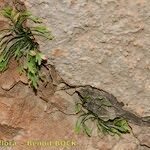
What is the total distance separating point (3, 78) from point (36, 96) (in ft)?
1.38

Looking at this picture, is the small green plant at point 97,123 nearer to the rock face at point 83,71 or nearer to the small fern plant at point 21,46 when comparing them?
the rock face at point 83,71

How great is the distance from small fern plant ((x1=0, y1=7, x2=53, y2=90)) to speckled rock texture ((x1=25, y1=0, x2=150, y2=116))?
148 millimetres

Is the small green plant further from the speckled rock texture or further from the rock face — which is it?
the speckled rock texture

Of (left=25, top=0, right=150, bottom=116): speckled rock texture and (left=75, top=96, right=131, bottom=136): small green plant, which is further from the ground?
(left=25, top=0, right=150, bottom=116): speckled rock texture

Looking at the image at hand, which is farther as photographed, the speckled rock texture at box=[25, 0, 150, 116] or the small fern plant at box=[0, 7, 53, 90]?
the small fern plant at box=[0, 7, 53, 90]

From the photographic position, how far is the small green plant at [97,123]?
426cm

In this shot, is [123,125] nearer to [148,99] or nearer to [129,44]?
[148,99]

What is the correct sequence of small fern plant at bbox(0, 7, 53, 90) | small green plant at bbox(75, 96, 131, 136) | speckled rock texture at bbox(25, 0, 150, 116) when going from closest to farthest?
speckled rock texture at bbox(25, 0, 150, 116) → small fern plant at bbox(0, 7, 53, 90) → small green plant at bbox(75, 96, 131, 136)

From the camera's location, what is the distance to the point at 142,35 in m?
3.88

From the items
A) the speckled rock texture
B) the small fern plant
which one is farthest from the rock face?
the small fern plant

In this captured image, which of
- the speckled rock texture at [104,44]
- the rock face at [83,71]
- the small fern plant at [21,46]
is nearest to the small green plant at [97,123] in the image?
the rock face at [83,71]

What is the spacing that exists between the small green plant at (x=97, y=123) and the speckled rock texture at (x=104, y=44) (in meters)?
0.23

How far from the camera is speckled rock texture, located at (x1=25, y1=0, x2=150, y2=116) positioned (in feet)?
12.5

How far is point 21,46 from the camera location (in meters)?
4.20
